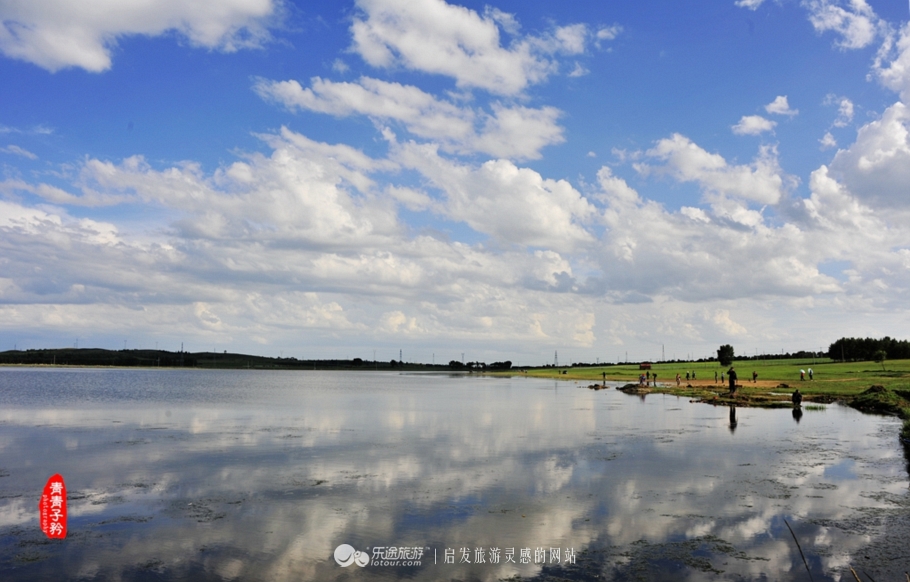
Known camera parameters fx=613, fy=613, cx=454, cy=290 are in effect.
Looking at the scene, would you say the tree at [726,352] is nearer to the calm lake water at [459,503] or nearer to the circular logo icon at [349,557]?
the calm lake water at [459,503]

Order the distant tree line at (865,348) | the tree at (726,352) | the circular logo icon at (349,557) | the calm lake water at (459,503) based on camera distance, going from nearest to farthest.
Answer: the calm lake water at (459,503)
the circular logo icon at (349,557)
the tree at (726,352)
the distant tree line at (865,348)

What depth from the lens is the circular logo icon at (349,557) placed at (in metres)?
14.4

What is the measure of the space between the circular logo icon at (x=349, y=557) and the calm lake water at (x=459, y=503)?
0.49ft

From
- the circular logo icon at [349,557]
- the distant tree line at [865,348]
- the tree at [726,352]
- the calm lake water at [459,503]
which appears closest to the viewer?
the calm lake water at [459,503]

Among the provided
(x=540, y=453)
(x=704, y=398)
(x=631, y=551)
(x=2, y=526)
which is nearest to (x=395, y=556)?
(x=631, y=551)

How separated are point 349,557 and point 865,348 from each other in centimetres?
19548

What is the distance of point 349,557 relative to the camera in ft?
48.5

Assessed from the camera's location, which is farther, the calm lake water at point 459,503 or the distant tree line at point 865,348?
the distant tree line at point 865,348

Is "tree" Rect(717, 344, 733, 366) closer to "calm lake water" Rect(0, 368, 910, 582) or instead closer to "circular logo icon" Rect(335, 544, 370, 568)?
"calm lake water" Rect(0, 368, 910, 582)

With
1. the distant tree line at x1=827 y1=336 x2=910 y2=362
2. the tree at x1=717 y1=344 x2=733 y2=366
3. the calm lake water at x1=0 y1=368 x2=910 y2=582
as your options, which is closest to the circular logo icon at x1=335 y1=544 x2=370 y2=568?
the calm lake water at x1=0 y1=368 x2=910 y2=582

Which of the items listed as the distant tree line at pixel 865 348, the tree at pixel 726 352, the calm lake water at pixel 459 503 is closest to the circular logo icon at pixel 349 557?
the calm lake water at pixel 459 503

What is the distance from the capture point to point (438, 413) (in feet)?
181

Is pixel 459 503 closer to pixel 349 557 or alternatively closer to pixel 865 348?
pixel 349 557

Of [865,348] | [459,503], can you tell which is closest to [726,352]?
[865,348]
